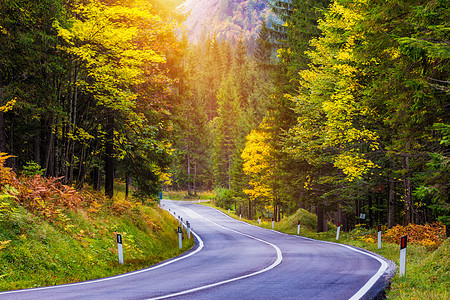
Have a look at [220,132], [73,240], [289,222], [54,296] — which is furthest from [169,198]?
[54,296]

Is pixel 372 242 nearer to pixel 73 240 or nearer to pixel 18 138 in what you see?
pixel 73 240

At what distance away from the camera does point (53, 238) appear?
9883 millimetres

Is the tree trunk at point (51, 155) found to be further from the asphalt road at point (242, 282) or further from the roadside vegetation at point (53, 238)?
the asphalt road at point (242, 282)

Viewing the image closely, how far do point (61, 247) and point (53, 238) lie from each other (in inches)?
16.5

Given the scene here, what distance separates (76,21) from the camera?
40.5 feet

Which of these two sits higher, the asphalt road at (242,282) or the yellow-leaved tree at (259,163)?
the yellow-leaved tree at (259,163)

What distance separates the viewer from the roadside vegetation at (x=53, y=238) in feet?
27.2

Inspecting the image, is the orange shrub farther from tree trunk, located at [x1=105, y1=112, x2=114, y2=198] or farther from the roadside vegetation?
tree trunk, located at [x1=105, y1=112, x2=114, y2=198]

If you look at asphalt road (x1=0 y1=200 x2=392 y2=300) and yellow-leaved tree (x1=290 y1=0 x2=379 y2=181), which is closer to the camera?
asphalt road (x1=0 y1=200 x2=392 y2=300)

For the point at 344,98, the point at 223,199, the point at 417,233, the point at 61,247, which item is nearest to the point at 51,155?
the point at 61,247

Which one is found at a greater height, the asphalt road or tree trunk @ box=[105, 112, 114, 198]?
tree trunk @ box=[105, 112, 114, 198]

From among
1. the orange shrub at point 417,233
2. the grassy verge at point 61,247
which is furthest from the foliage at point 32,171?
the orange shrub at point 417,233

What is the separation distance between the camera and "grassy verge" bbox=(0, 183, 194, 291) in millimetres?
8172

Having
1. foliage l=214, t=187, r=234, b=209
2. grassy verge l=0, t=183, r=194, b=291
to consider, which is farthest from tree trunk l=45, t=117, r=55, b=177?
foliage l=214, t=187, r=234, b=209
